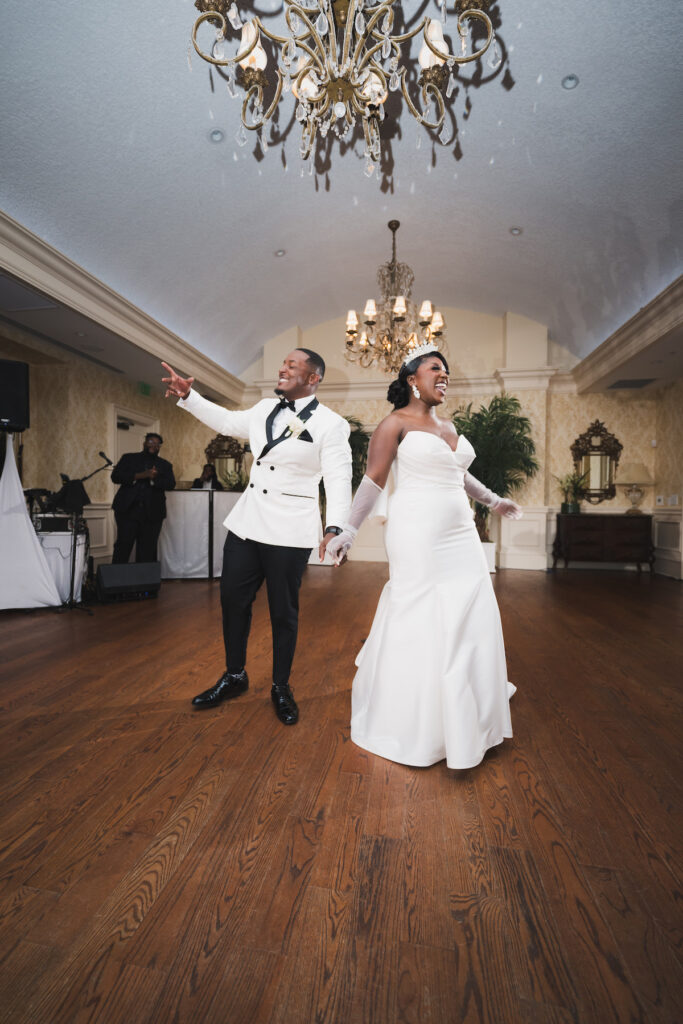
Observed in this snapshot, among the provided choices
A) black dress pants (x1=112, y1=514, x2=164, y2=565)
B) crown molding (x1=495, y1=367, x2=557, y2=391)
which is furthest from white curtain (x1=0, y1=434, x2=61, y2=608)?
crown molding (x1=495, y1=367, x2=557, y2=391)

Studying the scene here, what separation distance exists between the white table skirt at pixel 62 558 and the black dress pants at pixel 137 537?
829 mm

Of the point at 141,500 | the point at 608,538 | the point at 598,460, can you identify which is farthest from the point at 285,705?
the point at 598,460

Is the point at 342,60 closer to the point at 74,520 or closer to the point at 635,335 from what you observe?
the point at 74,520

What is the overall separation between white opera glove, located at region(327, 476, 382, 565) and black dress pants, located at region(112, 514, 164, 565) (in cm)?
427

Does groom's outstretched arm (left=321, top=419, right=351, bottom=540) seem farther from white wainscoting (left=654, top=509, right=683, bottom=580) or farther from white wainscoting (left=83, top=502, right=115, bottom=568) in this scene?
white wainscoting (left=654, top=509, right=683, bottom=580)

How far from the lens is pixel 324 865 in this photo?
Result: 3.85 feet

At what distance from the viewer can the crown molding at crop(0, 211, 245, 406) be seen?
374 cm

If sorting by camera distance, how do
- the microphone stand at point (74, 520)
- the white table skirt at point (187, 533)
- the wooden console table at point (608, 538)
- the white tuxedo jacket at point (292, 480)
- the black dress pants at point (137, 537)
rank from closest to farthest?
the white tuxedo jacket at point (292, 480)
the microphone stand at point (74, 520)
the black dress pants at point (137, 537)
the white table skirt at point (187, 533)
the wooden console table at point (608, 538)

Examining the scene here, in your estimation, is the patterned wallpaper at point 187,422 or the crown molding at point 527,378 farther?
the crown molding at point 527,378

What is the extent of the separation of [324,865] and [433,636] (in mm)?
719

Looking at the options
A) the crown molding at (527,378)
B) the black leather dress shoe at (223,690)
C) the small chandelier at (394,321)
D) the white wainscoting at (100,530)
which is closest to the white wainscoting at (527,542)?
the crown molding at (527,378)

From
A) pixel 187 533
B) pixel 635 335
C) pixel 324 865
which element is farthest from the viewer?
pixel 187 533

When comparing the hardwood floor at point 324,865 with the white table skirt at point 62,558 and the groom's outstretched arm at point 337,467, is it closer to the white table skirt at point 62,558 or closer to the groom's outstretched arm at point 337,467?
the groom's outstretched arm at point 337,467

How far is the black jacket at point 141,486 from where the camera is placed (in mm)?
5367
